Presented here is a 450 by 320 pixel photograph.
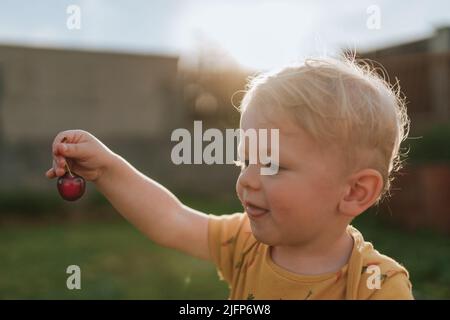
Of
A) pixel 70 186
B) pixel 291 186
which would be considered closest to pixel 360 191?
pixel 291 186

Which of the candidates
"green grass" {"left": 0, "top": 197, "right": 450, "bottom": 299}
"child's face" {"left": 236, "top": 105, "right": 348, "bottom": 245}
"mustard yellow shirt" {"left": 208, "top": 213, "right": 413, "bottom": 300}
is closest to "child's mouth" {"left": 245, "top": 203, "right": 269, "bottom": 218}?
"child's face" {"left": 236, "top": 105, "right": 348, "bottom": 245}

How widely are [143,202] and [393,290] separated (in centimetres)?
64

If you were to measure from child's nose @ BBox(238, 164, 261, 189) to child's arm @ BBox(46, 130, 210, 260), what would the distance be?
0.32 m

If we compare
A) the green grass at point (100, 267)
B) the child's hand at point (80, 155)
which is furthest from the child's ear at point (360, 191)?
the green grass at point (100, 267)

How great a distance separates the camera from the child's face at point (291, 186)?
1.33m

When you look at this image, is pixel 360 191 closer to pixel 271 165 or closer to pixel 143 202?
pixel 271 165

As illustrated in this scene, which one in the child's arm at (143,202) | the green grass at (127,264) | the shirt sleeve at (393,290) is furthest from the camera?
the green grass at (127,264)

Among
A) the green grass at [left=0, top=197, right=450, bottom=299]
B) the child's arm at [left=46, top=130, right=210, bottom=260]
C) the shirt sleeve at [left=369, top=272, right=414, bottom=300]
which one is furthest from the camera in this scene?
the green grass at [left=0, top=197, right=450, bottom=299]

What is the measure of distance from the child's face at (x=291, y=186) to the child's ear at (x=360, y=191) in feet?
0.07

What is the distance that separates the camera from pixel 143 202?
1.59 meters

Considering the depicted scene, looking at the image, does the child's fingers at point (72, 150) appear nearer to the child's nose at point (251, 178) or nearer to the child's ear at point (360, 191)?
the child's nose at point (251, 178)

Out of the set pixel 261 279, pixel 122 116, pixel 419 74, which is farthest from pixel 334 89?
pixel 122 116

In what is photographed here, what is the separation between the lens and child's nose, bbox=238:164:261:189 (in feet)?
4.40

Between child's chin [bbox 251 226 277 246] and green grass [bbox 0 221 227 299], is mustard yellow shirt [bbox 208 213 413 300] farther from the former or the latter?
green grass [bbox 0 221 227 299]
